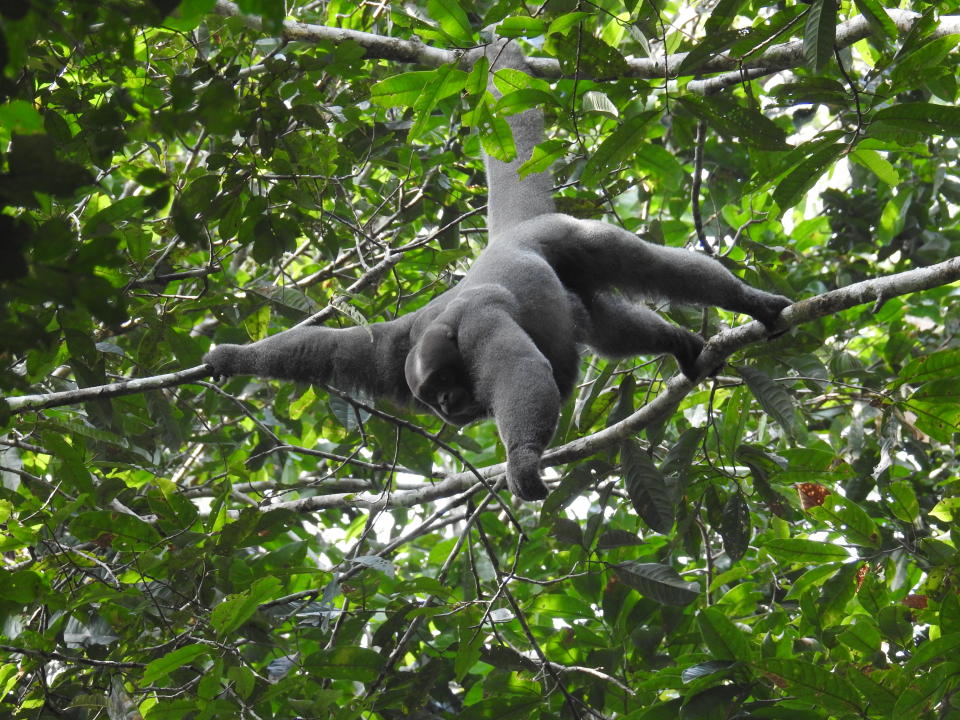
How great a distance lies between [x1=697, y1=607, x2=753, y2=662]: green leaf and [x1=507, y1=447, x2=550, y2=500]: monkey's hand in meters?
0.88

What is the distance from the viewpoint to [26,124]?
202cm

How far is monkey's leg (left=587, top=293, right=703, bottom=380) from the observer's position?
495 cm

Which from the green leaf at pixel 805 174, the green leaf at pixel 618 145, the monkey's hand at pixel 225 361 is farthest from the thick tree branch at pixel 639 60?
the monkey's hand at pixel 225 361

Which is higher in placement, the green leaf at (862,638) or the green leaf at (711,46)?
the green leaf at (711,46)

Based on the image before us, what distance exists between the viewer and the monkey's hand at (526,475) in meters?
3.91

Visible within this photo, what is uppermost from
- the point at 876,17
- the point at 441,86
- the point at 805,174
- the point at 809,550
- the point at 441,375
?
the point at 876,17

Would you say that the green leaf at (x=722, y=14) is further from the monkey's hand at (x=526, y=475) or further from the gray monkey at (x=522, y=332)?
the monkey's hand at (x=526, y=475)

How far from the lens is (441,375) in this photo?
4.45 m

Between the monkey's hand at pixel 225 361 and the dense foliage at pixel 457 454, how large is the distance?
12.0 inches

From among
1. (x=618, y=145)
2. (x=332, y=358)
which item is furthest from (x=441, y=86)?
(x=332, y=358)

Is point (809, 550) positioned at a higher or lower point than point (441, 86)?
lower

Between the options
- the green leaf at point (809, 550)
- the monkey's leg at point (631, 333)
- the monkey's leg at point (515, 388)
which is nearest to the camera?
the monkey's leg at point (515, 388)

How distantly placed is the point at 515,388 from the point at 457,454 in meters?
0.50

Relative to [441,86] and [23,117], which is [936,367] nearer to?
[441,86]
